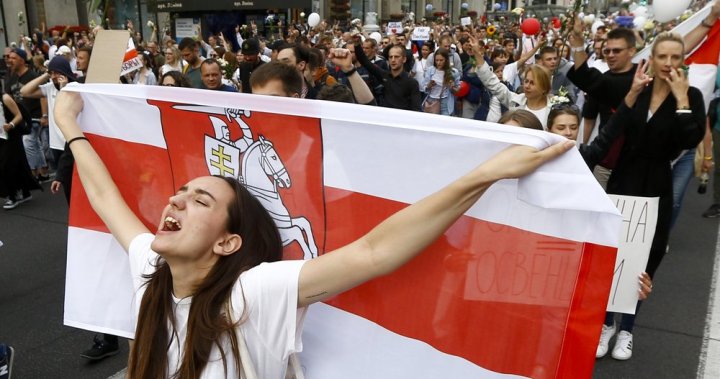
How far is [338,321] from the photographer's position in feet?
6.35

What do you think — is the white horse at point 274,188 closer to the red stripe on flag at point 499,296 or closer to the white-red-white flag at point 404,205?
the white-red-white flag at point 404,205

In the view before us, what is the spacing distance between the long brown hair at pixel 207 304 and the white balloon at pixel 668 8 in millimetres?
5128

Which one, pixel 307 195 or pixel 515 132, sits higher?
pixel 515 132

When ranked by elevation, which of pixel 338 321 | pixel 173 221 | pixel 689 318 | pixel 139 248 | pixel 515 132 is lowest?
pixel 689 318

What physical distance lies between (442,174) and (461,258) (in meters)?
0.23

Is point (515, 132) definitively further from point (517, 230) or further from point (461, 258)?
point (461, 258)

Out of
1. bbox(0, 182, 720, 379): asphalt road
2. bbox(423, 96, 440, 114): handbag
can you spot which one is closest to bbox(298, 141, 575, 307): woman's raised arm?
bbox(0, 182, 720, 379): asphalt road

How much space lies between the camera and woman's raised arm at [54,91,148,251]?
7.10 ft

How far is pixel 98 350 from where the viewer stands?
383 cm

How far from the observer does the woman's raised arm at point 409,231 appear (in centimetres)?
151

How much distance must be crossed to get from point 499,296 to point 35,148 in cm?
841

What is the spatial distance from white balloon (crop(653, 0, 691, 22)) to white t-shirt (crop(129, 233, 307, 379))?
208 inches

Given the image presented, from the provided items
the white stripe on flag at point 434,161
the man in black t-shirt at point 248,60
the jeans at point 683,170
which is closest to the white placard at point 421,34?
the man in black t-shirt at point 248,60

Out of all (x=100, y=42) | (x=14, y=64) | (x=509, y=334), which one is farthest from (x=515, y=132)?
(x=14, y=64)
